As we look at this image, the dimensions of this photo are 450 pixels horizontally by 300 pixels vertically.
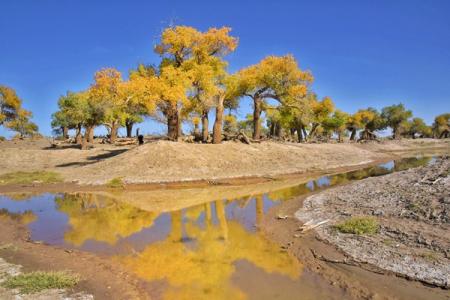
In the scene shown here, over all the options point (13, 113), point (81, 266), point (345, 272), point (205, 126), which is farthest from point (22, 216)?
point (13, 113)

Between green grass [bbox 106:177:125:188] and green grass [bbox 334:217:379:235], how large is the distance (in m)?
18.8

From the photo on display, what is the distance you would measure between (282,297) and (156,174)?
74.4 feet

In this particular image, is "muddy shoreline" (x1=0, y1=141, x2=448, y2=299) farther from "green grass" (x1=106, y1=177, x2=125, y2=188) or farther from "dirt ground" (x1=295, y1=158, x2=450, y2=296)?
"green grass" (x1=106, y1=177, x2=125, y2=188)

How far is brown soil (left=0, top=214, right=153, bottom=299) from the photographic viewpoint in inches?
368

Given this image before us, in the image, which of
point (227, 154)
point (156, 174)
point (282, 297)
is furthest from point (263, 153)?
point (282, 297)

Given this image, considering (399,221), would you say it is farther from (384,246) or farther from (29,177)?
(29,177)

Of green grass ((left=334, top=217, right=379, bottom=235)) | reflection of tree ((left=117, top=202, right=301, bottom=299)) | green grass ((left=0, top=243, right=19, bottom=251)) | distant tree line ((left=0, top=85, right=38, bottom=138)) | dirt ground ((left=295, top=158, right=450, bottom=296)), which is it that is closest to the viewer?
reflection of tree ((left=117, top=202, right=301, bottom=299))

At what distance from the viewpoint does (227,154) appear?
37.0 m

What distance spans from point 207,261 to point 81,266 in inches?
159

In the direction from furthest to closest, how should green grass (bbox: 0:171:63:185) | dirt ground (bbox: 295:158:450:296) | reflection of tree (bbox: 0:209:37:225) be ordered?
green grass (bbox: 0:171:63:185), reflection of tree (bbox: 0:209:37:225), dirt ground (bbox: 295:158:450:296)

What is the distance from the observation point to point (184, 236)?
1443cm

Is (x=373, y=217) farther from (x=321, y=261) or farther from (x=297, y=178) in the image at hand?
(x=297, y=178)

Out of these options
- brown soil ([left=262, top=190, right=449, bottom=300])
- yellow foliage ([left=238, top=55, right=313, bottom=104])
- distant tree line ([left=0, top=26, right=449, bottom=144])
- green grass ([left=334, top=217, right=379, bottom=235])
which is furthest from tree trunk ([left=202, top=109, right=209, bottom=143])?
green grass ([left=334, top=217, right=379, bottom=235])

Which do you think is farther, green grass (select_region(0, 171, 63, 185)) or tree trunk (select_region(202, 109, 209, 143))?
tree trunk (select_region(202, 109, 209, 143))
